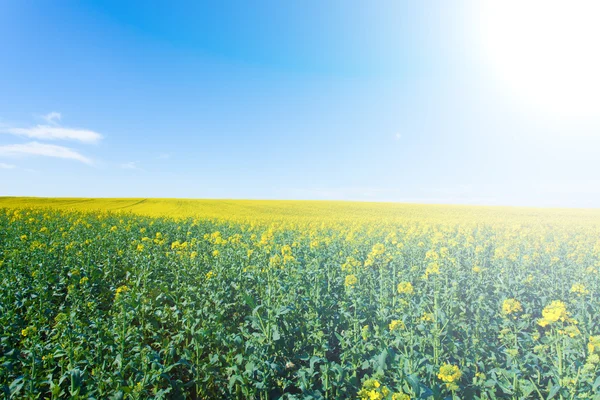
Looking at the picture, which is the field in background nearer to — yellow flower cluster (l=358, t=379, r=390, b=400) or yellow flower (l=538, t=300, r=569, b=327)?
yellow flower (l=538, t=300, r=569, b=327)

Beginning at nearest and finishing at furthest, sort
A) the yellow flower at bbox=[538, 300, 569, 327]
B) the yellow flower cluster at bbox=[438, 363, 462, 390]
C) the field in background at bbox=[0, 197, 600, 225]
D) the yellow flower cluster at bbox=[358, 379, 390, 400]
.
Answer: the yellow flower cluster at bbox=[358, 379, 390, 400]
the yellow flower cluster at bbox=[438, 363, 462, 390]
the yellow flower at bbox=[538, 300, 569, 327]
the field in background at bbox=[0, 197, 600, 225]

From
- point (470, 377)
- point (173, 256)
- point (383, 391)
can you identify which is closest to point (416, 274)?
point (470, 377)

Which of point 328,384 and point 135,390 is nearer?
point 135,390

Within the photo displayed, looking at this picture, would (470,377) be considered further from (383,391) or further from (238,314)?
(238,314)

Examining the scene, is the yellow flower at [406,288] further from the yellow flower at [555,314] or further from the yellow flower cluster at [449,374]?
the yellow flower cluster at [449,374]

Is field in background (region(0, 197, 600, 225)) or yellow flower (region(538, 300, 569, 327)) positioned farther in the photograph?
field in background (region(0, 197, 600, 225))

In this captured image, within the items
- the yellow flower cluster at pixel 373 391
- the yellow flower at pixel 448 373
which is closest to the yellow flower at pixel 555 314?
the yellow flower at pixel 448 373

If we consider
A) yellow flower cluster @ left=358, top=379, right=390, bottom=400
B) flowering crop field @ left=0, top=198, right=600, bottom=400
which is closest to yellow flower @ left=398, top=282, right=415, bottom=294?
flowering crop field @ left=0, top=198, right=600, bottom=400

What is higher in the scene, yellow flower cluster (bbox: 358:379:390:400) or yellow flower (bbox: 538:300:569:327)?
yellow flower (bbox: 538:300:569:327)

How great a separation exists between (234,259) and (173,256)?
148 centimetres

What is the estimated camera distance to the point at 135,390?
113 inches

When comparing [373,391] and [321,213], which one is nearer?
[373,391]

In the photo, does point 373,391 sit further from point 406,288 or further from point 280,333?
point 406,288

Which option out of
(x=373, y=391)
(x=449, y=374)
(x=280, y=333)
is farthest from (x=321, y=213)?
(x=373, y=391)
